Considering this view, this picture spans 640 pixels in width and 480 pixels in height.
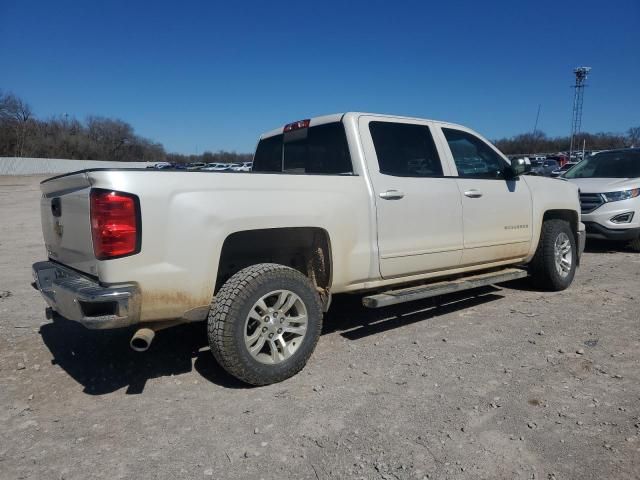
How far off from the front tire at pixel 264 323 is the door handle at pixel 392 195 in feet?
3.32

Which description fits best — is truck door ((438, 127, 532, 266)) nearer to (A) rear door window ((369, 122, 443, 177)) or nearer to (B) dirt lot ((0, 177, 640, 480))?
(A) rear door window ((369, 122, 443, 177))

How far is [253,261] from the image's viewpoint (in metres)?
3.76

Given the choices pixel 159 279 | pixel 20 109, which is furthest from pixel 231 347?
pixel 20 109

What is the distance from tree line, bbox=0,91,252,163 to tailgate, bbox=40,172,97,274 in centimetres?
7267

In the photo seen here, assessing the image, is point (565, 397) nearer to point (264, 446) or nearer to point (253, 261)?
point (264, 446)

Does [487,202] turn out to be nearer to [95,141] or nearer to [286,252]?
[286,252]

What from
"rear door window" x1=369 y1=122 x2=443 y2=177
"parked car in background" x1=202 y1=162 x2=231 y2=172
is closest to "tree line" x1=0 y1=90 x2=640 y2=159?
"parked car in background" x1=202 y1=162 x2=231 y2=172

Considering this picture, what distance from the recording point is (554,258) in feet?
18.0

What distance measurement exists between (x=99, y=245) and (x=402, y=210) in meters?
2.35

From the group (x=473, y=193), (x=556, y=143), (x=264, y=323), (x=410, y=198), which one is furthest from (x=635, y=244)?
(x=556, y=143)

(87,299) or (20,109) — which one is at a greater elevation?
(20,109)

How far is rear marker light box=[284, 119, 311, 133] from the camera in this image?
453 cm

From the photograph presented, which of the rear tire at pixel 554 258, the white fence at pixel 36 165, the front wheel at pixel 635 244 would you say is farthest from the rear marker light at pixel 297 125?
the white fence at pixel 36 165

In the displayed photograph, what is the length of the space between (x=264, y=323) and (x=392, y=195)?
4.98ft
